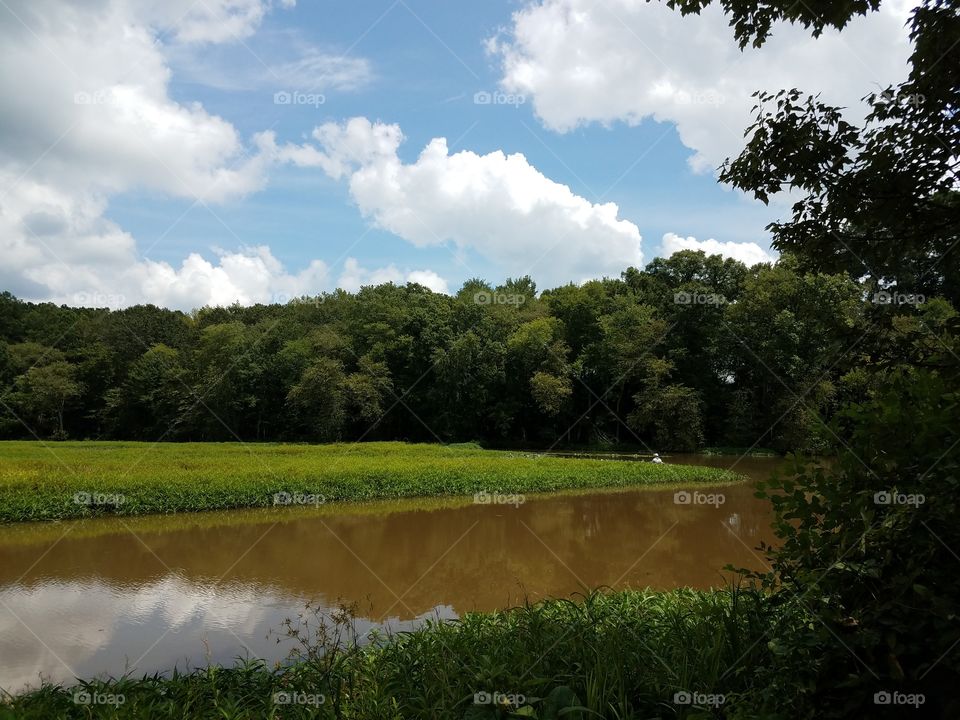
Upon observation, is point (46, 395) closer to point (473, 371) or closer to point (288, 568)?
point (473, 371)

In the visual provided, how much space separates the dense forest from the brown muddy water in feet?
73.0

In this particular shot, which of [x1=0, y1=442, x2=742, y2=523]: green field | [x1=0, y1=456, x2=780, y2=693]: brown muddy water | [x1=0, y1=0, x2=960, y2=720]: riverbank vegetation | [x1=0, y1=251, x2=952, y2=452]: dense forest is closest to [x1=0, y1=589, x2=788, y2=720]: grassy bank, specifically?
[x1=0, y1=0, x2=960, y2=720]: riverbank vegetation

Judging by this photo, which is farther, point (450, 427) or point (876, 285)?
point (450, 427)

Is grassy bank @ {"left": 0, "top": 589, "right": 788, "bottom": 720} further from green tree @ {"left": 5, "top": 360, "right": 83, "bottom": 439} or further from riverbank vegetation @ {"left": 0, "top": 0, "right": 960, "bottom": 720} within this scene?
green tree @ {"left": 5, "top": 360, "right": 83, "bottom": 439}

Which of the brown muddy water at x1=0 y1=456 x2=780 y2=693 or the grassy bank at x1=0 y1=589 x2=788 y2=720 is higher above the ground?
the grassy bank at x1=0 y1=589 x2=788 y2=720

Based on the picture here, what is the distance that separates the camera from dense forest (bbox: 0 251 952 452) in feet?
123

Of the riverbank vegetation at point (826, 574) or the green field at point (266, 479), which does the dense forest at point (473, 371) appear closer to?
the green field at point (266, 479)

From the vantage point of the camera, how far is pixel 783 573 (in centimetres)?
308

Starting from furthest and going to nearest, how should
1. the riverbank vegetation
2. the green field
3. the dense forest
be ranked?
the dense forest
the green field
the riverbank vegetation

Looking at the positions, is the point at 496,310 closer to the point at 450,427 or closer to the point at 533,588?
the point at 450,427

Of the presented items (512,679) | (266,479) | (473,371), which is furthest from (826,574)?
(473,371)

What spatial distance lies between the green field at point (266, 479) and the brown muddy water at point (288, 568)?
2.66 feet

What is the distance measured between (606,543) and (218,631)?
27.8 ft

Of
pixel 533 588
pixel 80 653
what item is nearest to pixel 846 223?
pixel 533 588
